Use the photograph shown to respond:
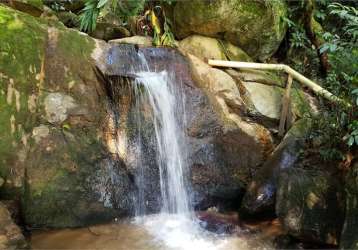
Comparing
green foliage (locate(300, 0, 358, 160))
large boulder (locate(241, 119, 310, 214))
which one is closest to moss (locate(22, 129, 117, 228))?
large boulder (locate(241, 119, 310, 214))

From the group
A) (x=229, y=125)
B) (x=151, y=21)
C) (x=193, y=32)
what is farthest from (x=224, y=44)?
(x=229, y=125)

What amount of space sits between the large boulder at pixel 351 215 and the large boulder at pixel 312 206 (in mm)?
239

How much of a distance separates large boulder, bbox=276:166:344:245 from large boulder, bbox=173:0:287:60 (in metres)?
3.70

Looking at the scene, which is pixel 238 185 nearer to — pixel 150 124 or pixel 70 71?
pixel 150 124

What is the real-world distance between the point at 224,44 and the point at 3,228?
5.19 m

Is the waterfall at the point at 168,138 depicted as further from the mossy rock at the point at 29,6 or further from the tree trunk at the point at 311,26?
the tree trunk at the point at 311,26

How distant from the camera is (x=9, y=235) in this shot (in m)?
3.94

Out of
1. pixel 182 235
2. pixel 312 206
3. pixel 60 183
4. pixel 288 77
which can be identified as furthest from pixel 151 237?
pixel 288 77

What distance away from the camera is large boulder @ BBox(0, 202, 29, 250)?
152 inches

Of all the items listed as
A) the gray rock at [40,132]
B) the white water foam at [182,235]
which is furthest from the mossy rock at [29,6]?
the white water foam at [182,235]

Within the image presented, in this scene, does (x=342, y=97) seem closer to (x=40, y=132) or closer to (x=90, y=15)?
(x=40, y=132)

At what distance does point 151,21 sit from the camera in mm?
7309

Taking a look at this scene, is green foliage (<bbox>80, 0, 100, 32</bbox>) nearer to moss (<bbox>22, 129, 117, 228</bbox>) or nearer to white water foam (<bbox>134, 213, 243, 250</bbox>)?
moss (<bbox>22, 129, 117, 228</bbox>)

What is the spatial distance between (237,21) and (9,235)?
211 inches
